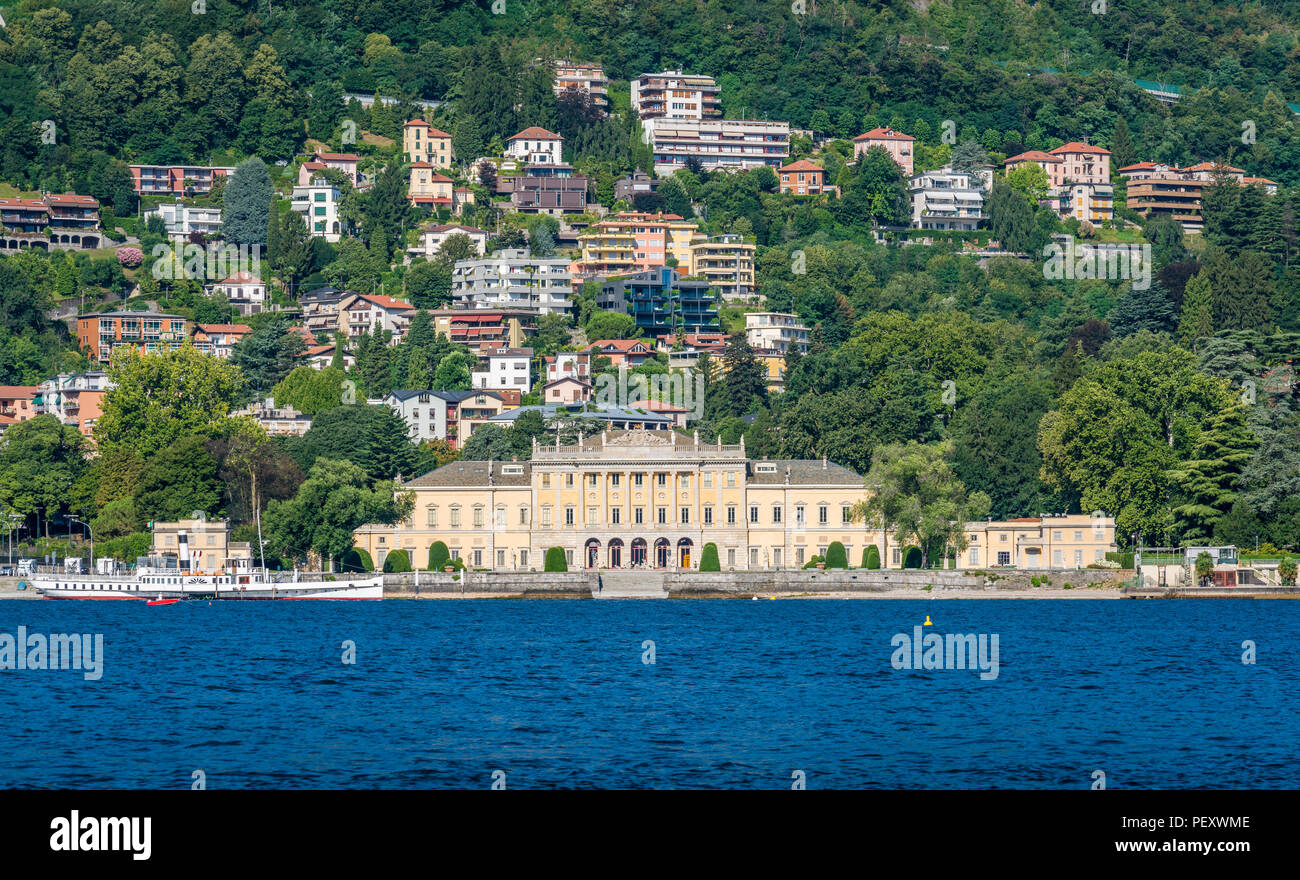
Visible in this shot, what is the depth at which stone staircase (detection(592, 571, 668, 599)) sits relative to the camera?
8738cm

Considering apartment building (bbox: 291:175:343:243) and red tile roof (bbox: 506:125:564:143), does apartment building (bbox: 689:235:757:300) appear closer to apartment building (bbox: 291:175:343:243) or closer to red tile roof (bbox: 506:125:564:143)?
red tile roof (bbox: 506:125:564:143)

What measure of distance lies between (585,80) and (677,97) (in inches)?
357

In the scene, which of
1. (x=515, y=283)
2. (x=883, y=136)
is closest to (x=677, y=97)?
(x=883, y=136)

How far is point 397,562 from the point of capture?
91812 millimetres

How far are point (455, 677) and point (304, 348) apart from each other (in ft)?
307

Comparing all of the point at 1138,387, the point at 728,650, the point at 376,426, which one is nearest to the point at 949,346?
the point at 1138,387

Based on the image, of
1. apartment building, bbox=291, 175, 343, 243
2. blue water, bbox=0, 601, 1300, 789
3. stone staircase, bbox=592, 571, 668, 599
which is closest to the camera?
blue water, bbox=0, 601, 1300, 789

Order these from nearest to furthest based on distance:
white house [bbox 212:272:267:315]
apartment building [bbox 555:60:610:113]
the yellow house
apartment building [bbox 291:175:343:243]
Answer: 1. white house [bbox 212:272:267:315]
2. apartment building [bbox 291:175:343:243]
3. the yellow house
4. apartment building [bbox 555:60:610:113]

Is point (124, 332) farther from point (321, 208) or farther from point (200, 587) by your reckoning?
point (200, 587)

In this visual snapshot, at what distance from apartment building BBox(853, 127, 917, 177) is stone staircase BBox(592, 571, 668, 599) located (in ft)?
332

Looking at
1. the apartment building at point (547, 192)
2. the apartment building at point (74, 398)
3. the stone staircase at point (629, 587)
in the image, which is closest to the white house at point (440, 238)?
the apartment building at point (547, 192)

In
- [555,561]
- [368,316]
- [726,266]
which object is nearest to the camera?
[555,561]

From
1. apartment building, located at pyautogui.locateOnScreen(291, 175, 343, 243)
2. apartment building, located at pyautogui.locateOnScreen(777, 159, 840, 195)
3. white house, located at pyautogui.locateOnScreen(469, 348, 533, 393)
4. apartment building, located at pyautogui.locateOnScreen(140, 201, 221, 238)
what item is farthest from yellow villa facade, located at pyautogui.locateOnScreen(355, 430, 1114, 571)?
apartment building, located at pyautogui.locateOnScreen(777, 159, 840, 195)
